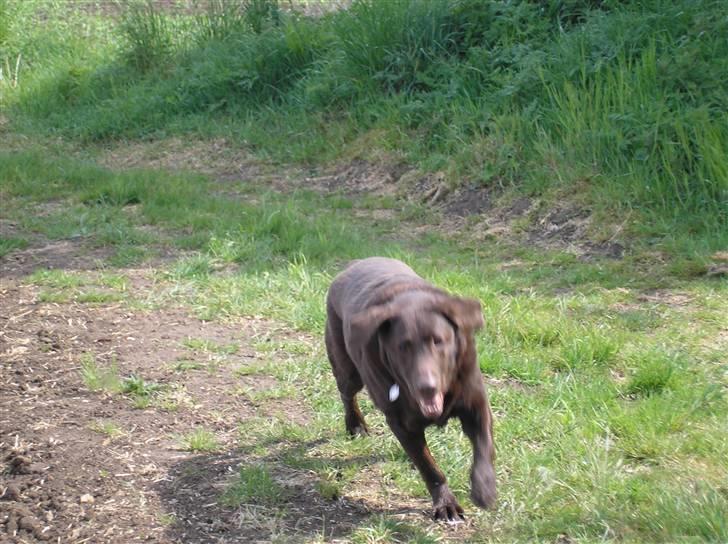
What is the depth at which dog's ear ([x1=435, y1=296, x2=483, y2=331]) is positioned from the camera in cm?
393

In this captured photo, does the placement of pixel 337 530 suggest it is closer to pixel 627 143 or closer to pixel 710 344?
pixel 710 344

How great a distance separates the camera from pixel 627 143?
789 centimetres

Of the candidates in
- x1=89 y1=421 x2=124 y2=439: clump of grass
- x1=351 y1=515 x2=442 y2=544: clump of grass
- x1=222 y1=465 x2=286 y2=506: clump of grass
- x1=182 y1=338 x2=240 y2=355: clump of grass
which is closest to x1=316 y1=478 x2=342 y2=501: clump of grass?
x1=222 y1=465 x2=286 y2=506: clump of grass

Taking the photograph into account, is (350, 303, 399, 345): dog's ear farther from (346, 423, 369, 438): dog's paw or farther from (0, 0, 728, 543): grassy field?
(346, 423, 369, 438): dog's paw

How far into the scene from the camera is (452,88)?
9.66 meters

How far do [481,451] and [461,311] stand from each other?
0.57 meters

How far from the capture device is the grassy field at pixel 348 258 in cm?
440

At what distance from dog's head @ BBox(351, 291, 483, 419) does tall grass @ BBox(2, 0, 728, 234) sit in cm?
378

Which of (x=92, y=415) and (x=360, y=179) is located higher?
(x=92, y=415)

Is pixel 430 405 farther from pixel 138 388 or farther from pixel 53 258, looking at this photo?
pixel 53 258

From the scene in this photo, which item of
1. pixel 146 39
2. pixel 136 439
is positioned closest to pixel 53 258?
pixel 136 439

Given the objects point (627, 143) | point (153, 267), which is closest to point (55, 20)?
point (153, 267)

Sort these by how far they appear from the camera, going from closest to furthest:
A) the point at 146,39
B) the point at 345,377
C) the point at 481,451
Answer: the point at 481,451 → the point at 345,377 → the point at 146,39

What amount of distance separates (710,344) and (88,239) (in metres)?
4.97
